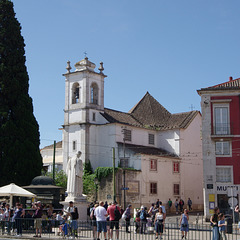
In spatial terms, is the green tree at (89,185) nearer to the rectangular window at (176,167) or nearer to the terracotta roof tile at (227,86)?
the rectangular window at (176,167)

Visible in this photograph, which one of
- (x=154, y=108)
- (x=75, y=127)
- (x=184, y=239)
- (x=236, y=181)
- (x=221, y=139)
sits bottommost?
(x=184, y=239)

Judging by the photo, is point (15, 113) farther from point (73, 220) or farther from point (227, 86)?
point (73, 220)

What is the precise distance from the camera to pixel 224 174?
113 feet

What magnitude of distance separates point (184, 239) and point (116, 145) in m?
30.1

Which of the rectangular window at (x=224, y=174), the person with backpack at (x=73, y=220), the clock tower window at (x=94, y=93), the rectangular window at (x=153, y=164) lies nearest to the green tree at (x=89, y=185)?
the rectangular window at (x=153, y=164)

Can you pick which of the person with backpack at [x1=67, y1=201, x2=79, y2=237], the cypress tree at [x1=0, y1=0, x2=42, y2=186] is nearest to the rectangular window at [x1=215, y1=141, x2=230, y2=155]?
the cypress tree at [x1=0, y1=0, x2=42, y2=186]

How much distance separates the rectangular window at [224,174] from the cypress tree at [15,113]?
48.6 feet

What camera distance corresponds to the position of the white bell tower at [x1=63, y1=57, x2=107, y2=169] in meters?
49.3

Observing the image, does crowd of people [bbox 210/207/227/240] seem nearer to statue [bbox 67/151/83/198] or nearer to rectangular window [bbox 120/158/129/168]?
statue [bbox 67/151/83/198]

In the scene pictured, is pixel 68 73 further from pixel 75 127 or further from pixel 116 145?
pixel 116 145

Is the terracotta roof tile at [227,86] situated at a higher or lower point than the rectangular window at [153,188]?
higher

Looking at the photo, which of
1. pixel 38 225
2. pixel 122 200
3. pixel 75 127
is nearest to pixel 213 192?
pixel 122 200

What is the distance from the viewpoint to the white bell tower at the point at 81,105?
162 ft

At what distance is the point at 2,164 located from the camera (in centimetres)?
3588
